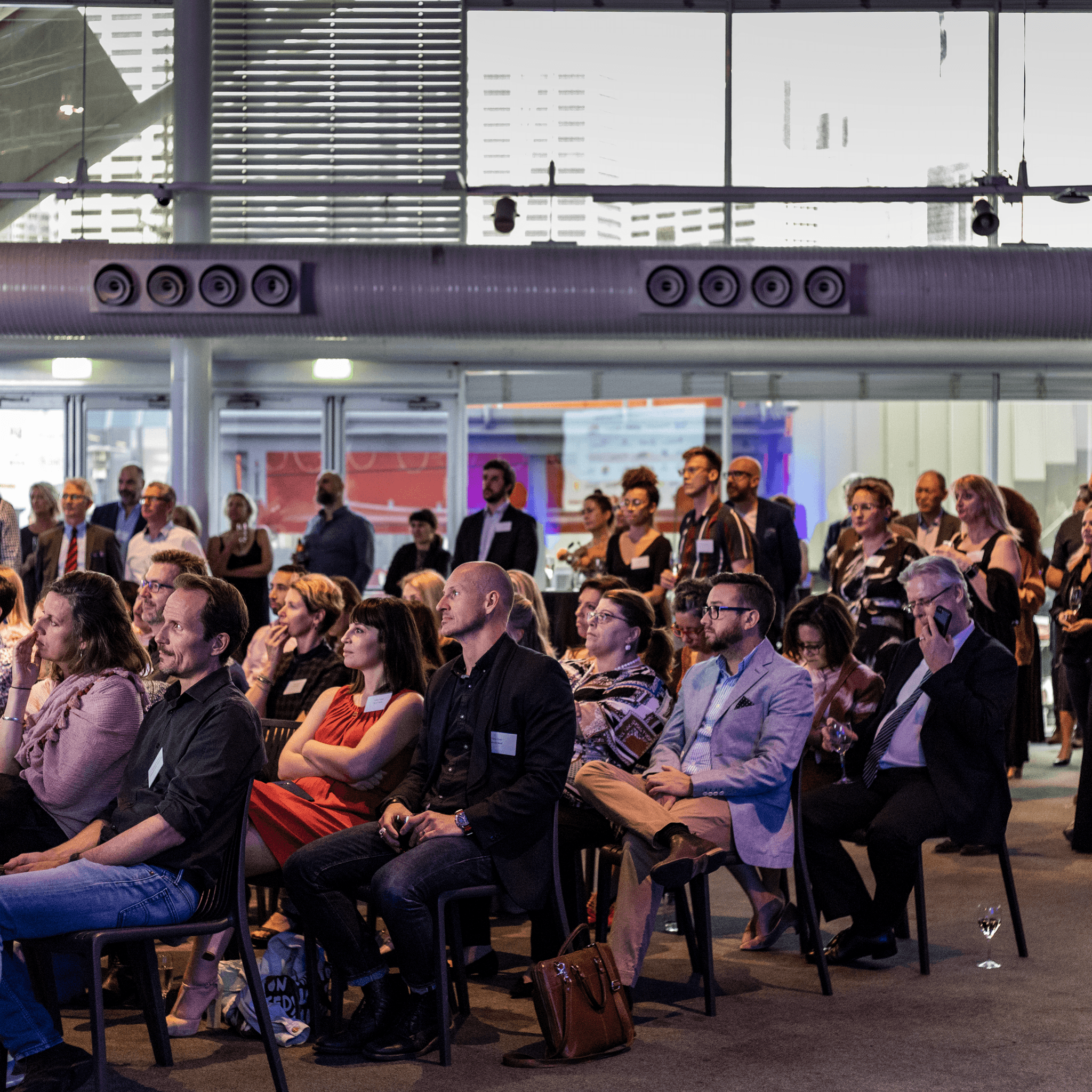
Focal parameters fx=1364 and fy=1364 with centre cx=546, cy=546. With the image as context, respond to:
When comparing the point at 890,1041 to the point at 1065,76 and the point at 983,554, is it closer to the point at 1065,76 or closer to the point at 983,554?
the point at 983,554

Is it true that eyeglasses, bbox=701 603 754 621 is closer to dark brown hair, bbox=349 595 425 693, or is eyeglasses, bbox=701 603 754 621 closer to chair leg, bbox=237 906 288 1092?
dark brown hair, bbox=349 595 425 693

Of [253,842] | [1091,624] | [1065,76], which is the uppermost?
[1065,76]

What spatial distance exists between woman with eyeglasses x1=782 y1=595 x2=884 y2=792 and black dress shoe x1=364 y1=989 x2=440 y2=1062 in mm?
1688

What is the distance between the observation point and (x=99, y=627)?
3.57m

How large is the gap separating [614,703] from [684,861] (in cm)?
78

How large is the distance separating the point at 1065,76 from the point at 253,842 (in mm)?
9100

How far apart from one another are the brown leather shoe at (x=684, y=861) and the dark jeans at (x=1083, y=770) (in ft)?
8.28

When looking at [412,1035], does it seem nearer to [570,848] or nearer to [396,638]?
[570,848]

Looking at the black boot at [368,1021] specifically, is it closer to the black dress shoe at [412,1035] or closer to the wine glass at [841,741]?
the black dress shoe at [412,1035]

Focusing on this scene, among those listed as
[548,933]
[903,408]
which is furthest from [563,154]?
[548,933]

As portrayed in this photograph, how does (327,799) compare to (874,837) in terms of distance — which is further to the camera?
(874,837)

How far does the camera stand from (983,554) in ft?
20.7

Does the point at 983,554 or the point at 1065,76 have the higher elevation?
the point at 1065,76

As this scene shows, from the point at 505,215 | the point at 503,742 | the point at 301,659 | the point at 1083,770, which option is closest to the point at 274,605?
the point at 301,659
